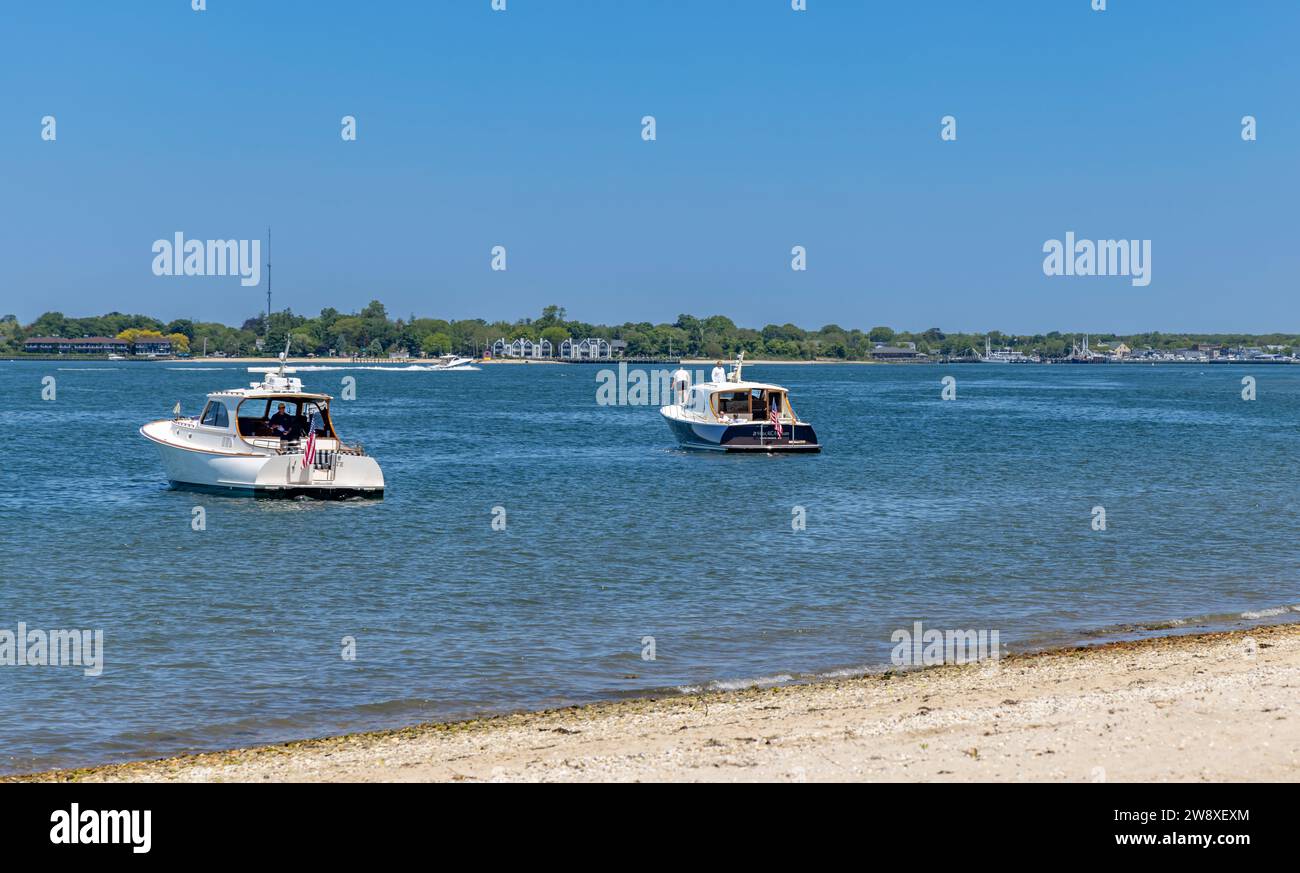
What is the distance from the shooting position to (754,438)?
55250 millimetres

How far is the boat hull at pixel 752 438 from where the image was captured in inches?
2172

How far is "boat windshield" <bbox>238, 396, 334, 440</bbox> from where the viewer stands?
39.0 m

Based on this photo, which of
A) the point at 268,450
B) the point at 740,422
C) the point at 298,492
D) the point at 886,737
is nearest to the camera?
the point at 886,737

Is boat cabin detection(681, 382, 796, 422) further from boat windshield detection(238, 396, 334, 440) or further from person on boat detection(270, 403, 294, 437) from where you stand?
person on boat detection(270, 403, 294, 437)

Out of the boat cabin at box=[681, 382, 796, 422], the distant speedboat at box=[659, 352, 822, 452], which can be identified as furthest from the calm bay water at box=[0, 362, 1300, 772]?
the boat cabin at box=[681, 382, 796, 422]

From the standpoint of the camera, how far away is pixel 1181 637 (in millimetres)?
19609

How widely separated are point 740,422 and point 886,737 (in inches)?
1686

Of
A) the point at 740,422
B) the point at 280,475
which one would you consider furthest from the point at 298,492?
the point at 740,422

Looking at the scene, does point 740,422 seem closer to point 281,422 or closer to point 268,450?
point 281,422

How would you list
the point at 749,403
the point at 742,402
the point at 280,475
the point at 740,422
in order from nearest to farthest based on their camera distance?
the point at 280,475
the point at 740,422
the point at 749,403
the point at 742,402
